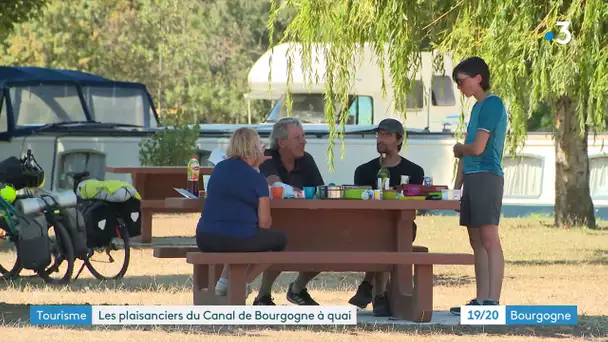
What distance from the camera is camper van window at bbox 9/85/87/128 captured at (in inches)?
1012

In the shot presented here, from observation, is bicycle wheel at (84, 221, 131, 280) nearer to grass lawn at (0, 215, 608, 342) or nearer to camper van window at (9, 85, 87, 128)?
grass lawn at (0, 215, 608, 342)

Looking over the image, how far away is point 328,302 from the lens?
11.8 metres

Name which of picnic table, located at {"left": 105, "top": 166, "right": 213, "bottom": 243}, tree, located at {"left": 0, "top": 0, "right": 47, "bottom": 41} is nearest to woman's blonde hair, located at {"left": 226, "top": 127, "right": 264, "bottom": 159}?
picnic table, located at {"left": 105, "top": 166, "right": 213, "bottom": 243}

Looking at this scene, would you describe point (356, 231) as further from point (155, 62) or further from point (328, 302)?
point (155, 62)

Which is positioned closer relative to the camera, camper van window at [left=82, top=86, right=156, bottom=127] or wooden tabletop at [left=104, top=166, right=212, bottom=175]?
wooden tabletop at [left=104, top=166, right=212, bottom=175]

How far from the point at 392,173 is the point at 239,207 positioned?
1.62 meters

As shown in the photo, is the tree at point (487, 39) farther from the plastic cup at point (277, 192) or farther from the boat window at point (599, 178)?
the boat window at point (599, 178)

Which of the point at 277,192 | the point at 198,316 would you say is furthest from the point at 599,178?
the point at 198,316

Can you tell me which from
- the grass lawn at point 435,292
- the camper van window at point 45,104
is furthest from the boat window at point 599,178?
the camper van window at point 45,104

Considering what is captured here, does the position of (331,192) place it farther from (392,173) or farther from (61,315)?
(61,315)

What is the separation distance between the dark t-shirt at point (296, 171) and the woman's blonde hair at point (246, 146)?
800 mm

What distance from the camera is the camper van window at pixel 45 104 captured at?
84.3 ft

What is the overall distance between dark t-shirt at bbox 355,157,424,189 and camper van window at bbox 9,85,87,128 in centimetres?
1565

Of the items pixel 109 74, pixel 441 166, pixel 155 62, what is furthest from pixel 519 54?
pixel 155 62
